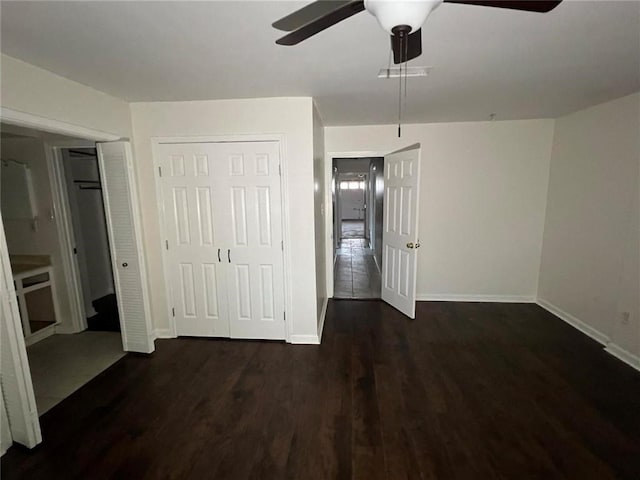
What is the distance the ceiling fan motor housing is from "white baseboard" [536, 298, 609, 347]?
369cm

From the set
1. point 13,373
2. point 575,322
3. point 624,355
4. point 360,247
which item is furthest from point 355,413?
point 360,247

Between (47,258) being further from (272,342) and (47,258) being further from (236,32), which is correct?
(236,32)

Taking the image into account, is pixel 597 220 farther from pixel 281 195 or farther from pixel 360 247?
pixel 360 247

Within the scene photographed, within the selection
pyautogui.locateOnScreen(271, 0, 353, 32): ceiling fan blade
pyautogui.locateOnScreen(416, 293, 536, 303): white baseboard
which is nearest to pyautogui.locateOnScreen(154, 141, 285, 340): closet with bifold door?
pyautogui.locateOnScreen(271, 0, 353, 32): ceiling fan blade

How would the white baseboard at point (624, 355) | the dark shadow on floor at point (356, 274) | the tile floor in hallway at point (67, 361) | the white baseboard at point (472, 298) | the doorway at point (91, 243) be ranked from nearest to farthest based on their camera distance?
1. the tile floor in hallway at point (67, 361)
2. the white baseboard at point (624, 355)
3. the doorway at point (91, 243)
4. the white baseboard at point (472, 298)
5. the dark shadow on floor at point (356, 274)

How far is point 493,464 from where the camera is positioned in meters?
1.76

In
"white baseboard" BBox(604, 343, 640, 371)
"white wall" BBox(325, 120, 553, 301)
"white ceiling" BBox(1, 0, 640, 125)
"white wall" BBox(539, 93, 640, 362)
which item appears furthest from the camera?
"white wall" BBox(325, 120, 553, 301)

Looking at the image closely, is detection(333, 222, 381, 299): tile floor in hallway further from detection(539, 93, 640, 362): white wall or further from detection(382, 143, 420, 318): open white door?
detection(539, 93, 640, 362): white wall

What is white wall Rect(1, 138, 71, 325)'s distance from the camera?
10.7ft

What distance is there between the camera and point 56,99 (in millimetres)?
2166

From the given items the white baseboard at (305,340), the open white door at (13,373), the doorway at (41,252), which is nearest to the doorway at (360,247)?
the white baseboard at (305,340)

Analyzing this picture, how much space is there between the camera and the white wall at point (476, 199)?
156 inches

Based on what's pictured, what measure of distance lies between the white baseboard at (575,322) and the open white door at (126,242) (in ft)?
15.1

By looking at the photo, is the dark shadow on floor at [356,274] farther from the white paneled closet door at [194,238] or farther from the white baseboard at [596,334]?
the white baseboard at [596,334]
